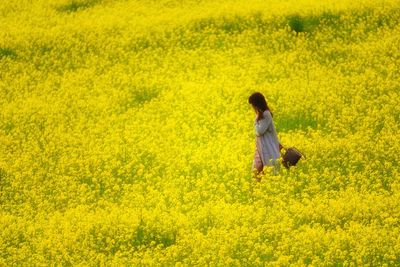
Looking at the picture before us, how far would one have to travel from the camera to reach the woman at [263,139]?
13.3 m

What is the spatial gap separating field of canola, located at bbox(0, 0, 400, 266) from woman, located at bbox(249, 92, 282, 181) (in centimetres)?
29

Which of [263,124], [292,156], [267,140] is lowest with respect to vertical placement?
[292,156]

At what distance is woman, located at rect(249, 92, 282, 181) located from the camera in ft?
43.8

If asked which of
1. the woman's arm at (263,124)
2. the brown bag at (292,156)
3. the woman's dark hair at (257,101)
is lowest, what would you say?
the brown bag at (292,156)

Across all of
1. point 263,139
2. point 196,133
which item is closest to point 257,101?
point 263,139

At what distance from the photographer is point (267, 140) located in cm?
1353

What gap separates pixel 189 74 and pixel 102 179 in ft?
16.5

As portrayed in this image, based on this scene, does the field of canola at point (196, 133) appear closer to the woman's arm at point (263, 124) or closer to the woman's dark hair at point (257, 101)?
the woman's arm at point (263, 124)

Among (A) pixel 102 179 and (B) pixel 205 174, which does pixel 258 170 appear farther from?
(A) pixel 102 179

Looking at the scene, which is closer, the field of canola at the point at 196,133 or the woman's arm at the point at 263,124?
the field of canola at the point at 196,133

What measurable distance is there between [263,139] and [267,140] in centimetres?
6

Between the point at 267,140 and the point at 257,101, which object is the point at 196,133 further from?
the point at 257,101

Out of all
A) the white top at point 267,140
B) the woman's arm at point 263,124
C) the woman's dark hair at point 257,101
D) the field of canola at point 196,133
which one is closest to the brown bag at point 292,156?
the field of canola at point 196,133

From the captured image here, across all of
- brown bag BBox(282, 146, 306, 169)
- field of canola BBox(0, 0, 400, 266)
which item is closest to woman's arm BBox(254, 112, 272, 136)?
brown bag BBox(282, 146, 306, 169)
